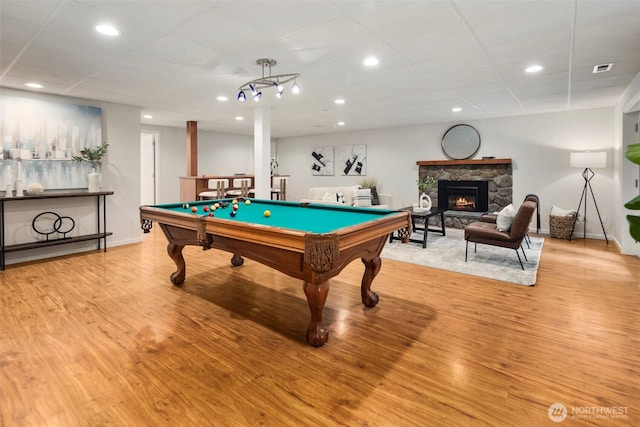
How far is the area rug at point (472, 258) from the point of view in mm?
4094

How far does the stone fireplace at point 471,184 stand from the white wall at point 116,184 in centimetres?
611

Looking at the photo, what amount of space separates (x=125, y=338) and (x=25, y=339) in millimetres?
736

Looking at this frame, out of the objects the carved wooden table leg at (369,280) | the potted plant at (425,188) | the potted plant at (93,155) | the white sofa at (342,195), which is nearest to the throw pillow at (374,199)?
the white sofa at (342,195)

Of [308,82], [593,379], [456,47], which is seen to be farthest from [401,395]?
[308,82]

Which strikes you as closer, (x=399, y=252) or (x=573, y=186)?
(x=399, y=252)

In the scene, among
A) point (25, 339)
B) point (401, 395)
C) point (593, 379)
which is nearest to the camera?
point (401, 395)

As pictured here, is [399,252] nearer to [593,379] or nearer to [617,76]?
[593,379]

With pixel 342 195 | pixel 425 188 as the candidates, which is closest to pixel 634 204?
pixel 425 188

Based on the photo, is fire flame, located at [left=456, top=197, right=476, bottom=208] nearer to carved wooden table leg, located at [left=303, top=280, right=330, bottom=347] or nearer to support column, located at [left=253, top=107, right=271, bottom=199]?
support column, located at [left=253, top=107, right=271, bottom=199]

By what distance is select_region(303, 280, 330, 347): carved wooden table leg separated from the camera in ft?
8.00

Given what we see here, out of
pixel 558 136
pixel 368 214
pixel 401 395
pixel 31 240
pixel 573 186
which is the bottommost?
pixel 401 395

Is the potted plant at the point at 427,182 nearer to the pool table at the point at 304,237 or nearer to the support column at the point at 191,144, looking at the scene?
the pool table at the point at 304,237

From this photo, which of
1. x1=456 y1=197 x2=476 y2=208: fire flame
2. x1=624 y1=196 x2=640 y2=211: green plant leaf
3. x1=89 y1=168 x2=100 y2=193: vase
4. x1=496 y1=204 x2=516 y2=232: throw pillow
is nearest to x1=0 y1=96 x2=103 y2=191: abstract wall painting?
x1=89 y1=168 x2=100 y2=193: vase

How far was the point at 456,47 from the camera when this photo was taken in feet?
10.3
